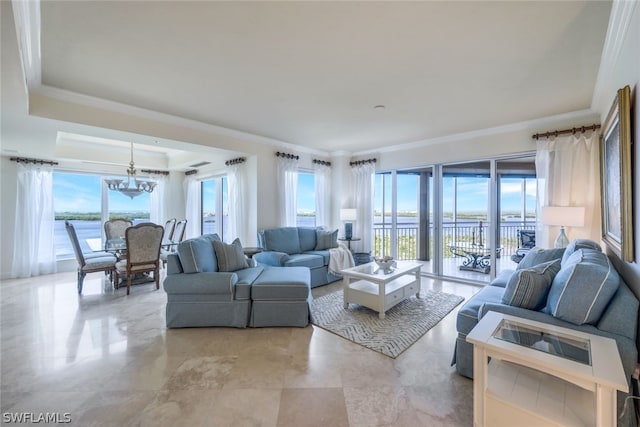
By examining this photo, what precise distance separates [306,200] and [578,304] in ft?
16.0

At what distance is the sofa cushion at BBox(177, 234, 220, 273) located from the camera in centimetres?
296

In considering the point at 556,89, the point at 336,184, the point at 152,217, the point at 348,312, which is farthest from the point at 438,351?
the point at 152,217

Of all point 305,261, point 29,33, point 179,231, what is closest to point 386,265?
point 305,261

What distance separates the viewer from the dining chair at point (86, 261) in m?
4.09

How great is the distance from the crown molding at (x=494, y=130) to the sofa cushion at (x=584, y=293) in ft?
9.90

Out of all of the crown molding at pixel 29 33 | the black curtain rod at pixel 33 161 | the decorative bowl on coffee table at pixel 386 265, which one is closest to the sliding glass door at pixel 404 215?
the decorative bowl on coffee table at pixel 386 265

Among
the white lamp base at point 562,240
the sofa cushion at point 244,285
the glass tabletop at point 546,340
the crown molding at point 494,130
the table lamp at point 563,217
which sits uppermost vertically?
the crown molding at point 494,130

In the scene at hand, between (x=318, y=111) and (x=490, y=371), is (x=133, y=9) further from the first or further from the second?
(x=490, y=371)

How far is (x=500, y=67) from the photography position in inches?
96.0

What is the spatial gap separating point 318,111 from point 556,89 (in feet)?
8.70

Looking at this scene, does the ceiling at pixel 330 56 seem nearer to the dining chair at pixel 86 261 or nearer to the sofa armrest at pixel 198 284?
the sofa armrest at pixel 198 284

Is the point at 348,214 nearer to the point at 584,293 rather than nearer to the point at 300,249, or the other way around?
the point at 300,249

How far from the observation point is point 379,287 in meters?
3.16

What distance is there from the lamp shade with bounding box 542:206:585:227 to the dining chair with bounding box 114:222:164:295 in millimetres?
5610
